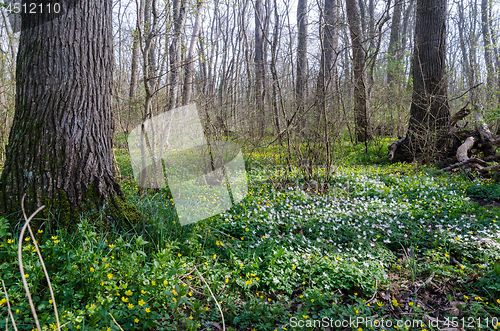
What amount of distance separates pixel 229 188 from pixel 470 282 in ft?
11.1

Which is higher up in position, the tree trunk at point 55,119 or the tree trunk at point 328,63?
the tree trunk at point 328,63

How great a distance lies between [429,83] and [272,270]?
7.26m

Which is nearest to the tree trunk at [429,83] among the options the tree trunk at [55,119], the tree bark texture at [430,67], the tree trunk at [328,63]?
the tree bark texture at [430,67]

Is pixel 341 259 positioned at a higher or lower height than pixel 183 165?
lower

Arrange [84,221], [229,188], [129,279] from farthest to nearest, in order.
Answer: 1. [229,188]
2. [84,221]
3. [129,279]

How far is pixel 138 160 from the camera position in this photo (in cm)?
523

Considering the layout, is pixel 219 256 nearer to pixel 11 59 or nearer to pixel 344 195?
pixel 344 195

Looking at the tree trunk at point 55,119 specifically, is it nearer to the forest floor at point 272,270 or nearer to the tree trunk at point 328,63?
the forest floor at point 272,270

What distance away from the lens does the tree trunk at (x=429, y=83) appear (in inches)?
295

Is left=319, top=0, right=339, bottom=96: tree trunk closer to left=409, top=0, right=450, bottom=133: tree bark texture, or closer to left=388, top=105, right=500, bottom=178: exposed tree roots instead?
left=409, top=0, right=450, bottom=133: tree bark texture

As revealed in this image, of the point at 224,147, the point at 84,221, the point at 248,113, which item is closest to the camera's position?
the point at 84,221

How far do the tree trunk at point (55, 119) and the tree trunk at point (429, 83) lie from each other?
722 centimetres

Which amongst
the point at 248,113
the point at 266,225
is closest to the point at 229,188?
the point at 266,225

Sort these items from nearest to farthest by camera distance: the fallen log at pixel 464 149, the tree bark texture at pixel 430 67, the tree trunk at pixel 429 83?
1. the fallen log at pixel 464 149
2. the tree trunk at pixel 429 83
3. the tree bark texture at pixel 430 67
